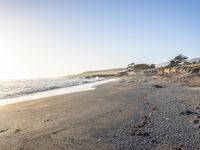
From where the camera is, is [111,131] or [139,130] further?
[111,131]

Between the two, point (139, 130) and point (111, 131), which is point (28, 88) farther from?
point (139, 130)

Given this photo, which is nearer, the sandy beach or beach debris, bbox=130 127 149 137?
the sandy beach

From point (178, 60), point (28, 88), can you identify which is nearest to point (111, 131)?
point (28, 88)

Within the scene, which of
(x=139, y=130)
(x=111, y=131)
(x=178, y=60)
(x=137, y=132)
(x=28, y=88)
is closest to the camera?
(x=137, y=132)

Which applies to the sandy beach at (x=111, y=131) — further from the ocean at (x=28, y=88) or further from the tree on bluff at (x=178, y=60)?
the tree on bluff at (x=178, y=60)

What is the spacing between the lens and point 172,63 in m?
76.9

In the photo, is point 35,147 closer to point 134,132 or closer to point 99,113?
point 134,132

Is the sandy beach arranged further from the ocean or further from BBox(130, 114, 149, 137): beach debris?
the ocean

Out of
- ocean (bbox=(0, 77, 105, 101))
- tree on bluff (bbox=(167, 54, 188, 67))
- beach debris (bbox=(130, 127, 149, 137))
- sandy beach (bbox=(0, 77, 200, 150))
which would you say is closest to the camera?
sandy beach (bbox=(0, 77, 200, 150))

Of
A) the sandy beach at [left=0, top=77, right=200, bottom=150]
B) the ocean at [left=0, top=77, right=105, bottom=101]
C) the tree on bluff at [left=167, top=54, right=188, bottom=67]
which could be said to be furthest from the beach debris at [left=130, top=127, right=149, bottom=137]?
the tree on bluff at [left=167, top=54, right=188, bottom=67]

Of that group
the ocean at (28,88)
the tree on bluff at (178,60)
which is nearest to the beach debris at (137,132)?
the ocean at (28,88)

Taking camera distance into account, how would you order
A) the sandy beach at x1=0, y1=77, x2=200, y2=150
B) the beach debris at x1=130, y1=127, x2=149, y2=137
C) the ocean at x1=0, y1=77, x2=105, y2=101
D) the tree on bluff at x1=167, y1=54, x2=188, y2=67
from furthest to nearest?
the tree on bluff at x1=167, y1=54, x2=188, y2=67 < the ocean at x1=0, y1=77, x2=105, y2=101 < the beach debris at x1=130, y1=127, x2=149, y2=137 < the sandy beach at x1=0, y1=77, x2=200, y2=150

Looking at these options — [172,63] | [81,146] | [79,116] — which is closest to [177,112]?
[79,116]

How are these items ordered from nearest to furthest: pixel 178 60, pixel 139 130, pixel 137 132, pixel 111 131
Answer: pixel 137 132 < pixel 139 130 < pixel 111 131 < pixel 178 60
